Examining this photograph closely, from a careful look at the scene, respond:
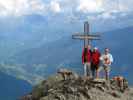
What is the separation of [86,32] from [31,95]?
8.35m

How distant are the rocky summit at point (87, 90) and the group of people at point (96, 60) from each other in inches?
53.2

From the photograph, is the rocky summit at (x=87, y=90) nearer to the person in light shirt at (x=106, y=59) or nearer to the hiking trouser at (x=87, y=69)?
the hiking trouser at (x=87, y=69)

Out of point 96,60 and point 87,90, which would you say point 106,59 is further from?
point 87,90

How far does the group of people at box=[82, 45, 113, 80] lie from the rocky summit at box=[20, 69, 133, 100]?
1350 mm

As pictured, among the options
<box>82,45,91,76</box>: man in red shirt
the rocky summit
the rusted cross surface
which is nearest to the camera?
the rocky summit

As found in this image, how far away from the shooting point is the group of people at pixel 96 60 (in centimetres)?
3912

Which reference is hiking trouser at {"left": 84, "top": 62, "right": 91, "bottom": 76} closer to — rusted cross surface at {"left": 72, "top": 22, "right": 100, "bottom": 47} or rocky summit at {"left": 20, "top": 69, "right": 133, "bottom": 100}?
rocky summit at {"left": 20, "top": 69, "right": 133, "bottom": 100}

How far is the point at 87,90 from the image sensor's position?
36656 mm

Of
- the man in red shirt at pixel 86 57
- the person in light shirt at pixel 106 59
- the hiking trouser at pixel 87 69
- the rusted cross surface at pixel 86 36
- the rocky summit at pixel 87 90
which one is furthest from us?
the rusted cross surface at pixel 86 36

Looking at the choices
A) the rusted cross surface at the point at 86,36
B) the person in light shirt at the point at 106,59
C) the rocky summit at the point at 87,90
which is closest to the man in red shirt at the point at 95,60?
the person in light shirt at the point at 106,59

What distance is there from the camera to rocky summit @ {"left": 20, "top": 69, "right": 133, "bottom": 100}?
36484 mm

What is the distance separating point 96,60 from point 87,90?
3.61 metres

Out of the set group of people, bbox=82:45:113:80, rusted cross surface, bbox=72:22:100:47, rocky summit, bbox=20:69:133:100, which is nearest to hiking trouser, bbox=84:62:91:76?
group of people, bbox=82:45:113:80

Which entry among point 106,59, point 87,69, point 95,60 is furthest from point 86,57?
point 106,59
